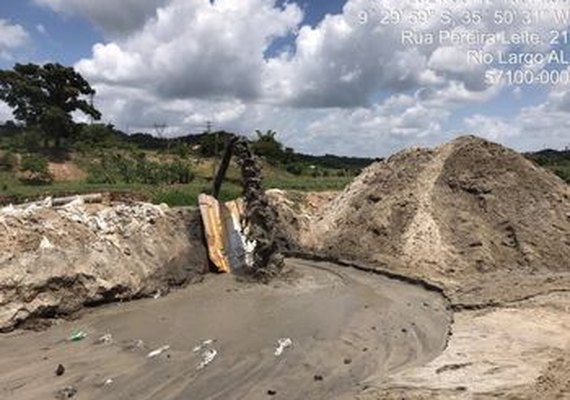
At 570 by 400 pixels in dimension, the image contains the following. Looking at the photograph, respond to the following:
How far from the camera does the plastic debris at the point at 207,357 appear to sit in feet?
30.9

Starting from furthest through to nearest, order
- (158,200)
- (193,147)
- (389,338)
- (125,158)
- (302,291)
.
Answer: (193,147)
(125,158)
(158,200)
(302,291)
(389,338)

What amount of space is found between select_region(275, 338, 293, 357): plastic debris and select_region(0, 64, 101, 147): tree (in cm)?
3256

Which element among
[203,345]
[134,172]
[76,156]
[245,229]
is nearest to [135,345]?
[203,345]

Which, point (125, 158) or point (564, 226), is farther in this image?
point (125, 158)

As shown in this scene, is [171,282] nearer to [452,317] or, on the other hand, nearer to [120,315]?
[120,315]

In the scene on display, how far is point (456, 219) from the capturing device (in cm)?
1855

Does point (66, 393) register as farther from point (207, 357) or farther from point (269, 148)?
point (269, 148)

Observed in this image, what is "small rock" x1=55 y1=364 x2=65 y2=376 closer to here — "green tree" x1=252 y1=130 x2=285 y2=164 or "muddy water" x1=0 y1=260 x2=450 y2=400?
"muddy water" x1=0 y1=260 x2=450 y2=400

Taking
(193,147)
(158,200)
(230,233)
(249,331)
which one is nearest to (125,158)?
(193,147)

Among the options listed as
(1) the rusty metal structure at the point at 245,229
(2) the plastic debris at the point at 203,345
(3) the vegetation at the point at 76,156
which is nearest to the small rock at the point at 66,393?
(2) the plastic debris at the point at 203,345

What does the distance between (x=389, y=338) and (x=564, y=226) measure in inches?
382

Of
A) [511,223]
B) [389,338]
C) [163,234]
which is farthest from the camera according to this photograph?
[511,223]

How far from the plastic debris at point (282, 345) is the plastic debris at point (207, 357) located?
0.89 m

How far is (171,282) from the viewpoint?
47.6 ft
